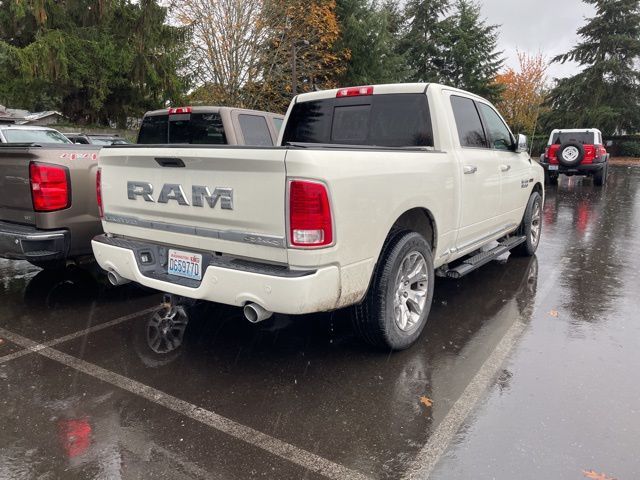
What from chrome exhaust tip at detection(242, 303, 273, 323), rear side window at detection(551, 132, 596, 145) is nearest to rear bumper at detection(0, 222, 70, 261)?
chrome exhaust tip at detection(242, 303, 273, 323)

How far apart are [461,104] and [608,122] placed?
37.8 metres

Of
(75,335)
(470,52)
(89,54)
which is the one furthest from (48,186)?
(470,52)

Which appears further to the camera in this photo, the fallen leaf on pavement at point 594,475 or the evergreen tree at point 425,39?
the evergreen tree at point 425,39

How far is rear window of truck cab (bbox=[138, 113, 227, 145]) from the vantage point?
6770 millimetres

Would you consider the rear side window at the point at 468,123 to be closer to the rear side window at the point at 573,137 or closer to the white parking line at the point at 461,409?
the white parking line at the point at 461,409

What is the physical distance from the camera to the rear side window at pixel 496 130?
5.27m

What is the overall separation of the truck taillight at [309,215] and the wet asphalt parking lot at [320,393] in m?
1.02

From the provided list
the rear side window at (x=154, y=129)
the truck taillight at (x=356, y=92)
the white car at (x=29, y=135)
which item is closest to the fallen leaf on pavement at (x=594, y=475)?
the truck taillight at (x=356, y=92)

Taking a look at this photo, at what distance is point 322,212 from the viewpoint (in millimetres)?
2893

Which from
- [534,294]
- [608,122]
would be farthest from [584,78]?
[534,294]

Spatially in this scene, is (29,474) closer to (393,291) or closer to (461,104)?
(393,291)

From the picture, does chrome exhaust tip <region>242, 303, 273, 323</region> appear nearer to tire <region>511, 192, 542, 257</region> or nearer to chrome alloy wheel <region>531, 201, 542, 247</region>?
tire <region>511, 192, 542, 257</region>

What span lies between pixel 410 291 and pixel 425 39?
38.6m

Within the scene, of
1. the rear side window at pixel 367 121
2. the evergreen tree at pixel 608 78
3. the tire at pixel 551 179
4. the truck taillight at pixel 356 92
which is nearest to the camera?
the rear side window at pixel 367 121
